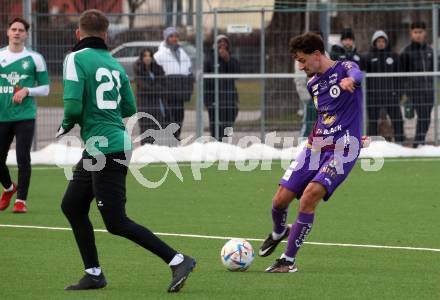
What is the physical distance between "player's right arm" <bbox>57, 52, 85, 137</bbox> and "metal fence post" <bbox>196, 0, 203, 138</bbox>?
11502 millimetres

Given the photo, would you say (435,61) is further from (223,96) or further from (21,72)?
(21,72)

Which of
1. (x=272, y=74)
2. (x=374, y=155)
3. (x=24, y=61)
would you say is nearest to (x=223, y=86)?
(x=272, y=74)

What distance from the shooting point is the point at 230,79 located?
20.0 meters

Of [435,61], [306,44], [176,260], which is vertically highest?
[306,44]

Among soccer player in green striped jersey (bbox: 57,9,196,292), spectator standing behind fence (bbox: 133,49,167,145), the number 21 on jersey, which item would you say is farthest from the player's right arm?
spectator standing behind fence (bbox: 133,49,167,145)

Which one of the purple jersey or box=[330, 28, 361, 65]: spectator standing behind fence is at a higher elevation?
box=[330, 28, 361, 65]: spectator standing behind fence

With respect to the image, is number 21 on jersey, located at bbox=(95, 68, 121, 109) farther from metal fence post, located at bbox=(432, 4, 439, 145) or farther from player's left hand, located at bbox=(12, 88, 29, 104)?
metal fence post, located at bbox=(432, 4, 439, 145)

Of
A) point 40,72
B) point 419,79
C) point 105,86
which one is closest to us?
point 105,86

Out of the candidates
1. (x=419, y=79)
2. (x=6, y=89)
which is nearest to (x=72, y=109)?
(x=6, y=89)

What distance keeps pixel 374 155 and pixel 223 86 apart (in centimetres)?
291

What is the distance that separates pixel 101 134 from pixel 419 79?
41.8 feet

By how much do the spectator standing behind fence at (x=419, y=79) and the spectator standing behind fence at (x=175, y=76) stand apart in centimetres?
386

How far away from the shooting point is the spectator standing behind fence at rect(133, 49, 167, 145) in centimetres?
1975

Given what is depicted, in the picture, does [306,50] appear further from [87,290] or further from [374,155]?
[374,155]
